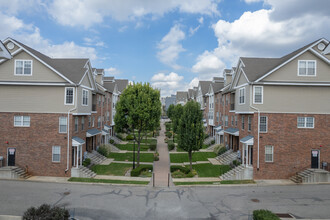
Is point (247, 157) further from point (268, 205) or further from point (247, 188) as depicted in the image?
point (268, 205)

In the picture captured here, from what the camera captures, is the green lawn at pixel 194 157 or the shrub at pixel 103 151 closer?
the green lawn at pixel 194 157

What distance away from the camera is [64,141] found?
2075 centimetres

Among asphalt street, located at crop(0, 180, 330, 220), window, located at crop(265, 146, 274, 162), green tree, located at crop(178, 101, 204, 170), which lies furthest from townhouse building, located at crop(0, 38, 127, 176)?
window, located at crop(265, 146, 274, 162)

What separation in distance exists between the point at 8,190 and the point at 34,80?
32.7 ft

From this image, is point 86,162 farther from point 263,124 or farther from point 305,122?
point 305,122

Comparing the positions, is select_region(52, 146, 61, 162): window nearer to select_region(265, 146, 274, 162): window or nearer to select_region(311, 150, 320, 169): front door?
select_region(265, 146, 274, 162): window

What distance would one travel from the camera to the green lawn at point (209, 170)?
2230 cm

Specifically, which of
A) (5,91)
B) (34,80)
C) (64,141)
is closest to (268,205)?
(64,141)

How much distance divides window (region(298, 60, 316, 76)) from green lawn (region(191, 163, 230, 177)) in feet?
39.8

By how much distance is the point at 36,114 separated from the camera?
824 inches

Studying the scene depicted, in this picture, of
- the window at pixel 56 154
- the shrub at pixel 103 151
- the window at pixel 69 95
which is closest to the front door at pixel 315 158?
the window at pixel 69 95

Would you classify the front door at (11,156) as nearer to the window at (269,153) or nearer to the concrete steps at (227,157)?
the concrete steps at (227,157)

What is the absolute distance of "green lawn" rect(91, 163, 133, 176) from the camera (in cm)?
2245

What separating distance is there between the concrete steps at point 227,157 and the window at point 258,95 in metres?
8.02
